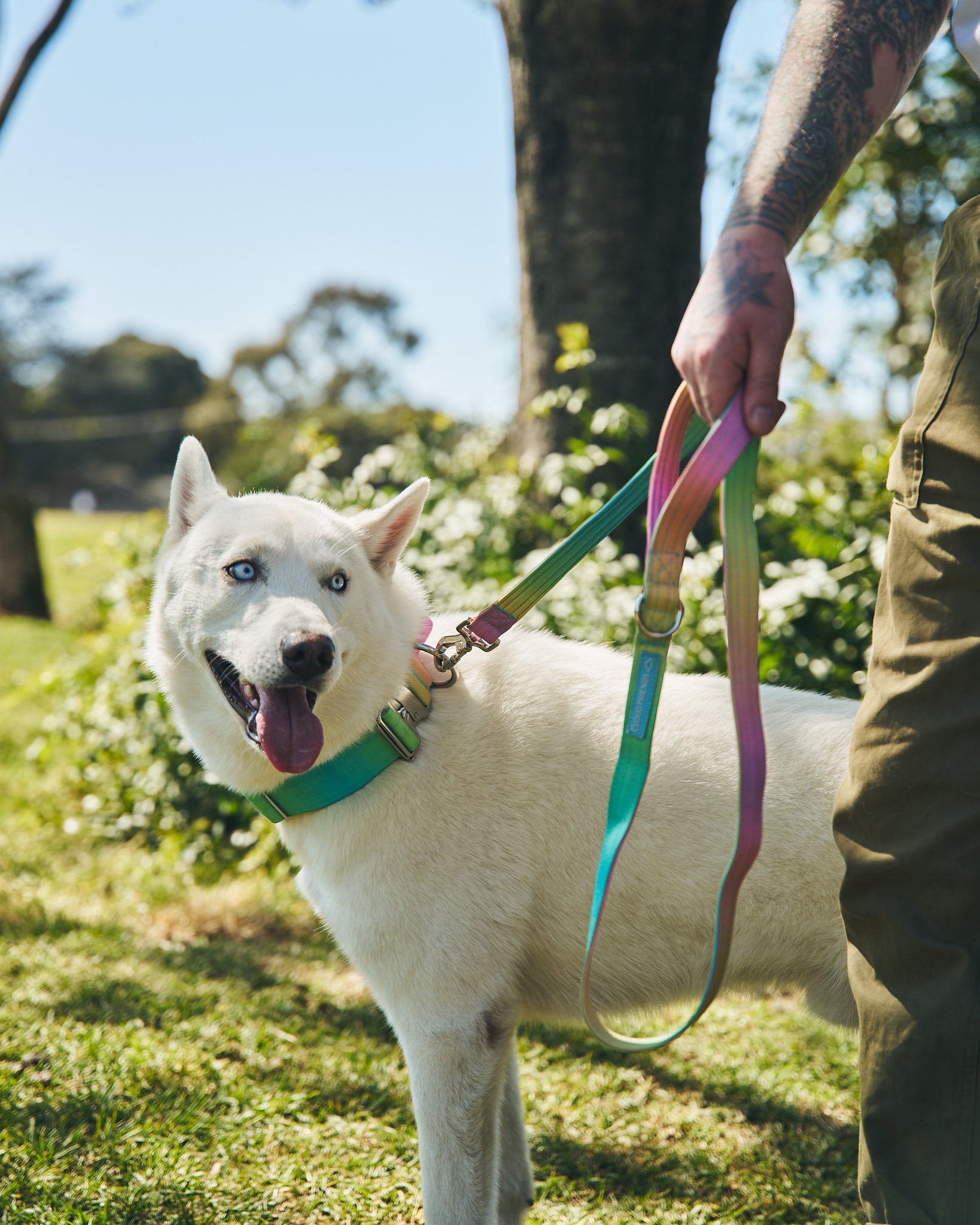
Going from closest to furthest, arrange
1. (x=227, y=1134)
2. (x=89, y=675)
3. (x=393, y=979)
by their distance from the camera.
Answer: (x=393, y=979) → (x=227, y=1134) → (x=89, y=675)

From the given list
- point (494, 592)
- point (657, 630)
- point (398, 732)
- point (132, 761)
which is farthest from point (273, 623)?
point (132, 761)

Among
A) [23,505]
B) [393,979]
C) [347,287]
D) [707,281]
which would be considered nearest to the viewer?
[707,281]

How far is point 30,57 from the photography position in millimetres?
6082

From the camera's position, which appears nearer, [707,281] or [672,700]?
[707,281]

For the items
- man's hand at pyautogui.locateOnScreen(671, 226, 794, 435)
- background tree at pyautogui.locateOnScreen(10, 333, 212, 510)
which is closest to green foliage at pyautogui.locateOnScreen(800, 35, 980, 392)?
man's hand at pyautogui.locateOnScreen(671, 226, 794, 435)

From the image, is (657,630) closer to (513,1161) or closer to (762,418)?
→ (762,418)

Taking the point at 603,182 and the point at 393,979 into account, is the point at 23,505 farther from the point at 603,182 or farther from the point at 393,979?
the point at 393,979

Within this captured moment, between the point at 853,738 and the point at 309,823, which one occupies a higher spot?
the point at 853,738

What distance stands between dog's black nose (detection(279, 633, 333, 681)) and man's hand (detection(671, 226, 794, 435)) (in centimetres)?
89

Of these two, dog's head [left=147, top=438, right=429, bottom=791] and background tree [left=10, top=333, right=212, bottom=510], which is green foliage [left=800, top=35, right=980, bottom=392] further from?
background tree [left=10, top=333, right=212, bottom=510]

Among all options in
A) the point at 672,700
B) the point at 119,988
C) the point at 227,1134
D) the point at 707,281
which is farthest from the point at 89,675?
the point at 707,281

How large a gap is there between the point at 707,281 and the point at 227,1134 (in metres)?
2.39

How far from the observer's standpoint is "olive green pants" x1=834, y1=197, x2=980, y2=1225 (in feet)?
4.29

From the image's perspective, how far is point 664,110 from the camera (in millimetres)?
4859
